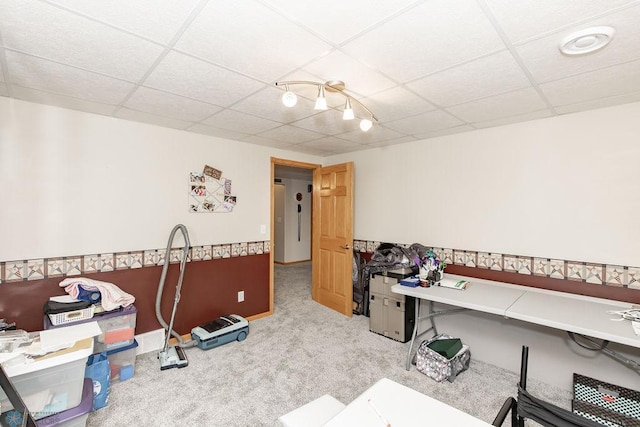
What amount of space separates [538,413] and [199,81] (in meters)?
2.46

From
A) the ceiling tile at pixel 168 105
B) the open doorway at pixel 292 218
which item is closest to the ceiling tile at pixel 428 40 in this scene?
the ceiling tile at pixel 168 105

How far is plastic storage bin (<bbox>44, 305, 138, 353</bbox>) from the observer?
2.47 metres

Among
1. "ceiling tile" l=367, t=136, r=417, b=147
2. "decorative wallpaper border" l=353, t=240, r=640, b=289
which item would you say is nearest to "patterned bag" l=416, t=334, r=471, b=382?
"decorative wallpaper border" l=353, t=240, r=640, b=289

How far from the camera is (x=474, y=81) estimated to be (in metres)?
1.93

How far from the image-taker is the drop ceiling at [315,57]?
127 cm

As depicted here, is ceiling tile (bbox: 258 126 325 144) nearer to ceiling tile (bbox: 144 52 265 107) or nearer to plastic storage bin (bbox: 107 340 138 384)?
ceiling tile (bbox: 144 52 265 107)

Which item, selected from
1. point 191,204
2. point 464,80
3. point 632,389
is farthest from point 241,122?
point 632,389

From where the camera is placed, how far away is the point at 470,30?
1.39 m

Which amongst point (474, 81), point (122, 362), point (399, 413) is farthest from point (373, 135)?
point (122, 362)

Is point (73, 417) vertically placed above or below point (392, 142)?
below

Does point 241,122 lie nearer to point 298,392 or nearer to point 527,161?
point 298,392

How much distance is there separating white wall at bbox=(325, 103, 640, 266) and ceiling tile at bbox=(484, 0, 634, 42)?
5.18 ft

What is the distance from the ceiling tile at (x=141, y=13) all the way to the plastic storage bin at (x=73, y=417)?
2226mm

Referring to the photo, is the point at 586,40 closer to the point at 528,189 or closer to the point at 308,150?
the point at 528,189
